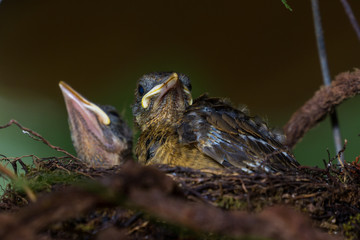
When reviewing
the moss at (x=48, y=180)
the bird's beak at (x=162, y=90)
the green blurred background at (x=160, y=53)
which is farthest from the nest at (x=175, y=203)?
the green blurred background at (x=160, y=53)

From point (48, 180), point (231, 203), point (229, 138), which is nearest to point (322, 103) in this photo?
point (229, 138)

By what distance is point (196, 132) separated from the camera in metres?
1.51

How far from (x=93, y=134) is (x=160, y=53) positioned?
1.45m

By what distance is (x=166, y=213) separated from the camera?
1.99 ft

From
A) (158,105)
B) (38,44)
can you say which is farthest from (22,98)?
(158,105)

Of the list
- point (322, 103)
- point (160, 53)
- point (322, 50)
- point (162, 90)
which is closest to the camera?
point (322, 50)

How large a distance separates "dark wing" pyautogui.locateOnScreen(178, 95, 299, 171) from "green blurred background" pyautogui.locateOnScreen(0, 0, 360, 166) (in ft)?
3.86

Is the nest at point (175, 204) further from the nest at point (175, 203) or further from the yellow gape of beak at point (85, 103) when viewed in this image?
the yellow gape of beak at point (85, 103)

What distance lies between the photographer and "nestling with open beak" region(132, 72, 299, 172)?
1.44 m

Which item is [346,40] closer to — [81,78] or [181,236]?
[81,78]

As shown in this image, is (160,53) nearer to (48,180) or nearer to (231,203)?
(48,180)

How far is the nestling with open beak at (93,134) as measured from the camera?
6.70 feet

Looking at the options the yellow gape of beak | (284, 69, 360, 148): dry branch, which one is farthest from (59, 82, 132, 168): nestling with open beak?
(284, 69, 360, 148): dry branch

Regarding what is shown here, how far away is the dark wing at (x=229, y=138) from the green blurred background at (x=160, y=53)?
46.3 inches
